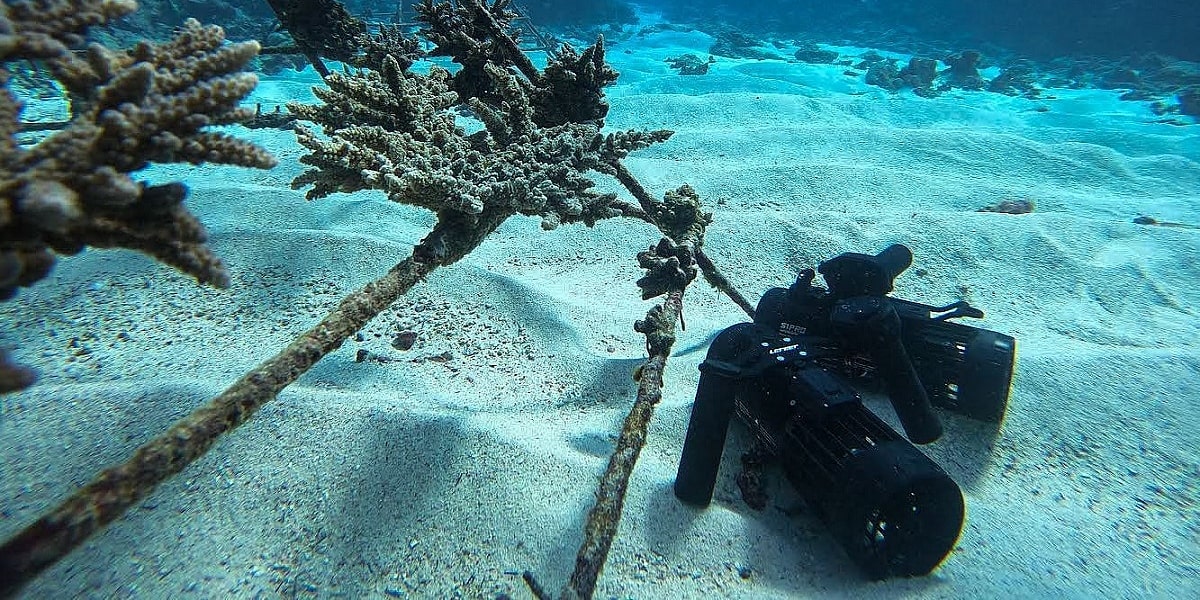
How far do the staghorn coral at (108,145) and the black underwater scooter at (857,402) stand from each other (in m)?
1.87

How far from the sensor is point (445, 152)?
7.38 ft

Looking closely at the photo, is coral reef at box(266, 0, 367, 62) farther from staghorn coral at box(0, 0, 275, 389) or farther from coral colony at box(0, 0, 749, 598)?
staghorn coral at box(0, 0, 275, 389)

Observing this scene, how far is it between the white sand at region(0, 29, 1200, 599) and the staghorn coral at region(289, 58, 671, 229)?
126cm

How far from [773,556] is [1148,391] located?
3111mm

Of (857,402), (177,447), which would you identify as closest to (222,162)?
(177,447)

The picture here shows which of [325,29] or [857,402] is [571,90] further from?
[857,402]

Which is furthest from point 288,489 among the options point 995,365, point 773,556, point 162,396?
point 995,365

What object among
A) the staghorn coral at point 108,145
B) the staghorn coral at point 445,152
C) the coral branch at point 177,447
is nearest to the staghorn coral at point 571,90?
the staghorn coral at point 445,152

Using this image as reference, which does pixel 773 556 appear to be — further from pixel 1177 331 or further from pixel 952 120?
pixel 952 120

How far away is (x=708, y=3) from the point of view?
3316cm

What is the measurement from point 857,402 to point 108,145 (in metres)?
2.70

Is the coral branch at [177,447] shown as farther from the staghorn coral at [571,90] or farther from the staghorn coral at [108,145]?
the staghorn coral at [571,90]

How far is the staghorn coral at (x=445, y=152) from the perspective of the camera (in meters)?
1.89

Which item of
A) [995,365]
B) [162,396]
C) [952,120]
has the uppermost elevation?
[952,120]
